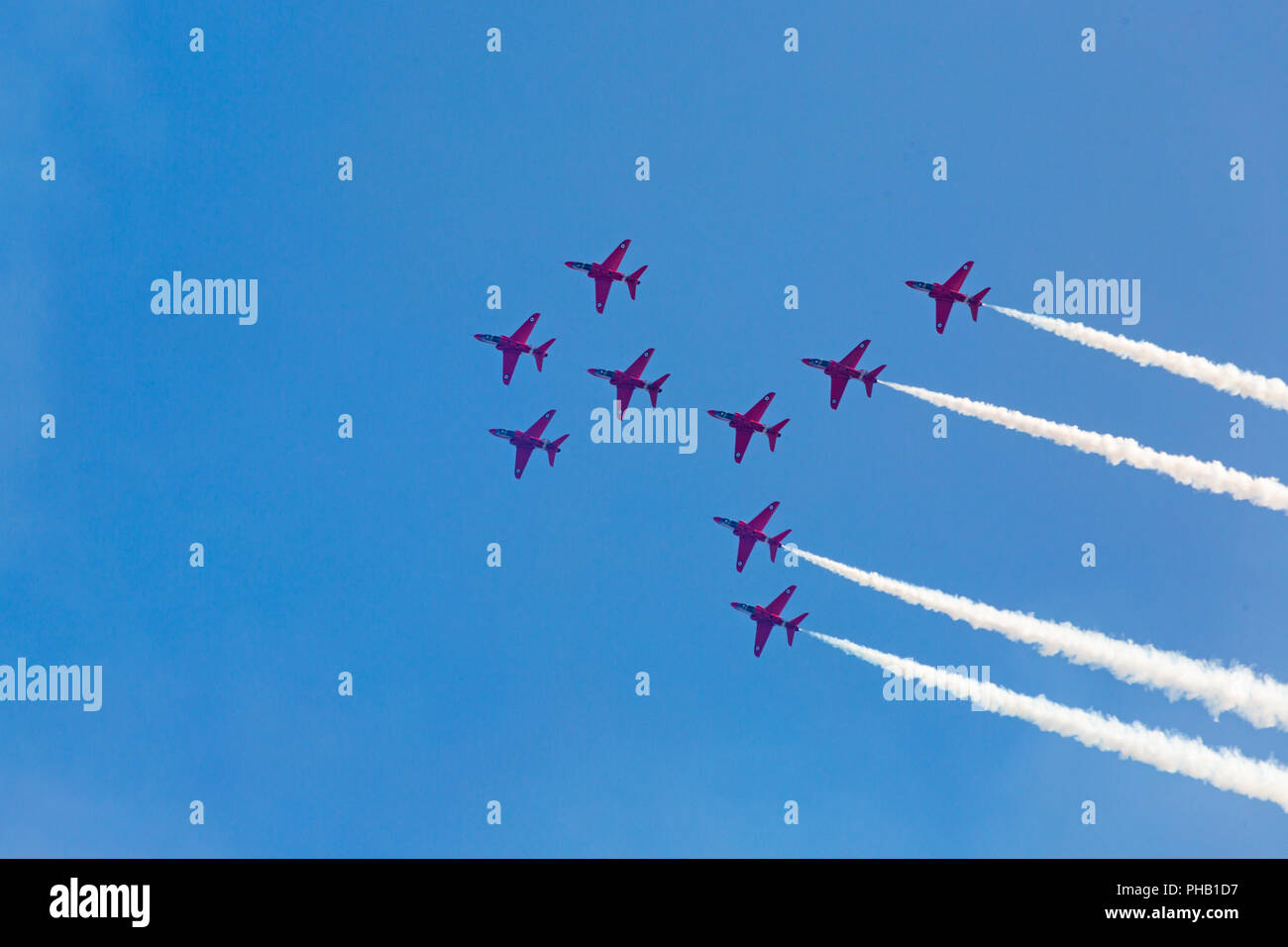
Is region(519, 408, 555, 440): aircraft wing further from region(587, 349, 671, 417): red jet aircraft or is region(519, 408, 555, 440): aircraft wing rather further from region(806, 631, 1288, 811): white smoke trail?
region(806, 631, 1288, 811): white smoke trail

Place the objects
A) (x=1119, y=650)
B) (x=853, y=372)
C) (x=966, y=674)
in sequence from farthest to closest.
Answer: (x=853, y=372) → (x=966, y=674) → (x=1119, y=650)

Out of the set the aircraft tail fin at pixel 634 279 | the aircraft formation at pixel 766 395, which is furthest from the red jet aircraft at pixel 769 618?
the aircraft tail fin at pixel 634 279

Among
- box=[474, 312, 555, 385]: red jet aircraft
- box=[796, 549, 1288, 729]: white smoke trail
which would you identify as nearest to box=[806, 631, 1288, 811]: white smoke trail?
box=[796, 549, 1288, 729]: white smoke trail

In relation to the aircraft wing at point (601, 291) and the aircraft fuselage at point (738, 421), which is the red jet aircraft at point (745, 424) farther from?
the aircraft wing at point (601, 291)

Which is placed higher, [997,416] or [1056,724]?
[997,416]

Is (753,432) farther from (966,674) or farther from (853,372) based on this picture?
(966,674)
